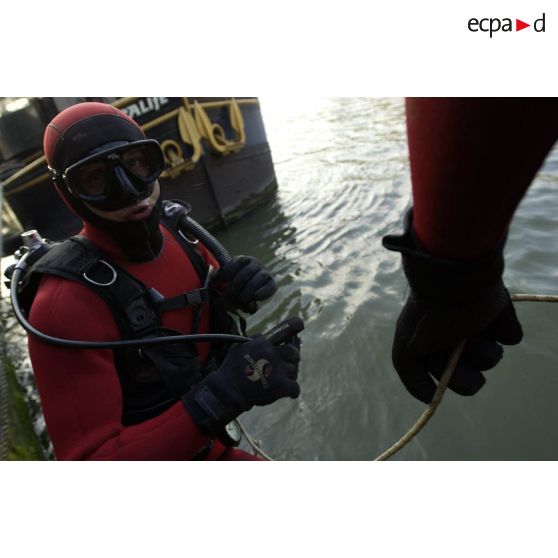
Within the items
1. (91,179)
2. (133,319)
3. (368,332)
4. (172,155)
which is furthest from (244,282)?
(172,155)

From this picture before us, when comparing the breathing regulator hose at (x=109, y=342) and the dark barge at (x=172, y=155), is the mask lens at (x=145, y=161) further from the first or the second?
the dark barge at (x=172, y=155)

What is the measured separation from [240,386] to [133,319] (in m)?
Result: 0.53

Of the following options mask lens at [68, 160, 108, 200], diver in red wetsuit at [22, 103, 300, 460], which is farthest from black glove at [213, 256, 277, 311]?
mask lens at [68, 160, 108, 200]

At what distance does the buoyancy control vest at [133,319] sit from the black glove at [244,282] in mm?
221

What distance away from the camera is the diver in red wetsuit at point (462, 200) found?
0.60 metres

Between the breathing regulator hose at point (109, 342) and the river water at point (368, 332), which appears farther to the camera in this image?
the river water at point (368, 332)

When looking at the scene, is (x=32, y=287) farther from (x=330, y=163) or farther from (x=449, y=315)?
(x=330, y=163)

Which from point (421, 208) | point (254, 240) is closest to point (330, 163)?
point (254, 240)

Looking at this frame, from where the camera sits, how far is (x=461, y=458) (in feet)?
8.41

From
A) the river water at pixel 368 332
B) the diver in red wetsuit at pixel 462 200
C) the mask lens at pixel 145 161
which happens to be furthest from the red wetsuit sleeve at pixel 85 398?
the river water at pixel 368 332

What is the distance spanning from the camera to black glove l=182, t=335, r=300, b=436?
4.91ft

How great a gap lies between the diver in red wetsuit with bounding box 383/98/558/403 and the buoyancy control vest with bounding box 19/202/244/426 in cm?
104

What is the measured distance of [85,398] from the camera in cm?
140

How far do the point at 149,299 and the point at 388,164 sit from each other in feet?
22.7
